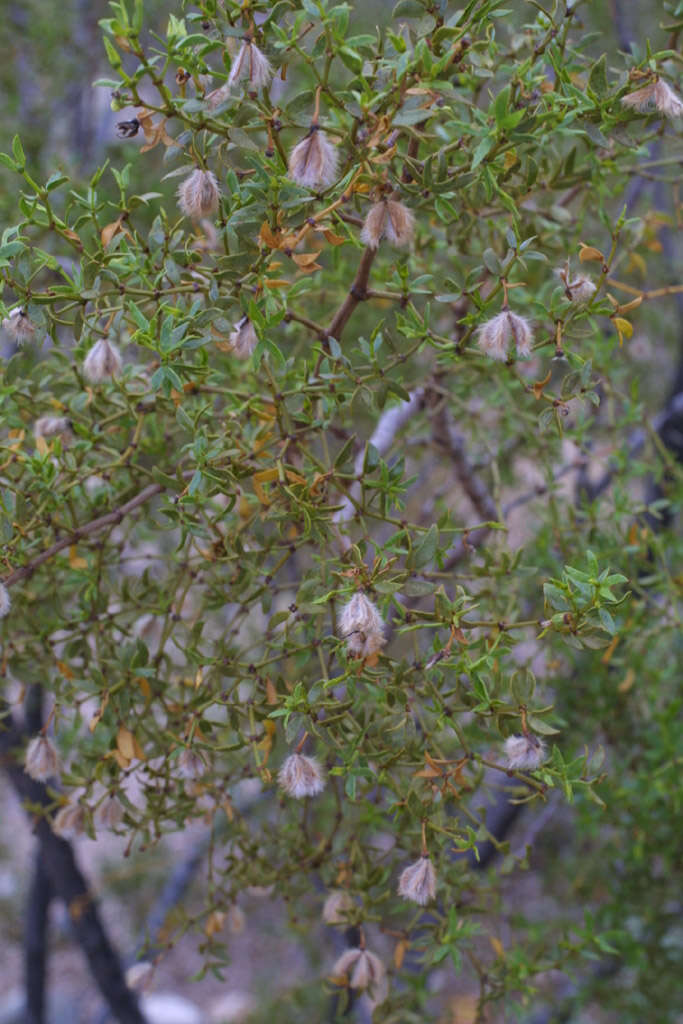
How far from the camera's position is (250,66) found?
2.56 ft

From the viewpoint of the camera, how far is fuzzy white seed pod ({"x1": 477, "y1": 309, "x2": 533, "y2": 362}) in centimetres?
86

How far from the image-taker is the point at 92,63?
9.12 feet

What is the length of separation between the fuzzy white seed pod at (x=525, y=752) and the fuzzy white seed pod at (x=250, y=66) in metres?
0.66

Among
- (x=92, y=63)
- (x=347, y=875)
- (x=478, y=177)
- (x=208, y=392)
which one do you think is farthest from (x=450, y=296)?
(x=92, y=63)

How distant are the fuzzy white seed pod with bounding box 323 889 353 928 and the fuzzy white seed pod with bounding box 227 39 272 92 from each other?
0.89m

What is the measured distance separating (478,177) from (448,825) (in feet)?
2.22

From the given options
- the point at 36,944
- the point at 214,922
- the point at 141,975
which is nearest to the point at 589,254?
the point at 214,922

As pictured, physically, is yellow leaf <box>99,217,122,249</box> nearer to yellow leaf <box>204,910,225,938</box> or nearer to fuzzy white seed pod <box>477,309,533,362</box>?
fuzzy white seed pod <box>477,309,533,362</box>

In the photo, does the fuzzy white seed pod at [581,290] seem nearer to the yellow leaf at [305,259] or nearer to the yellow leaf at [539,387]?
the yellow leaf at [539,387]

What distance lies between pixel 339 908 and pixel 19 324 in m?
0.75

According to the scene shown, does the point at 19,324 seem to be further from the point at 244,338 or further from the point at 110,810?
the point at 110,810

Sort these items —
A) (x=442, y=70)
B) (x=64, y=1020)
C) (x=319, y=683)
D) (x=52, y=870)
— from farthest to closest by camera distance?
(x=64, y=1020), (x=52, y=870), (x=319, y=683), (x=442, y=70)

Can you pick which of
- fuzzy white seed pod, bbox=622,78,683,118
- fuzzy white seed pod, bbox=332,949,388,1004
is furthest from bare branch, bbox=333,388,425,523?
fuzzy white seed pod, bbox=332,949,388,1004

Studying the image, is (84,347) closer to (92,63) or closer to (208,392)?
(208,392)
